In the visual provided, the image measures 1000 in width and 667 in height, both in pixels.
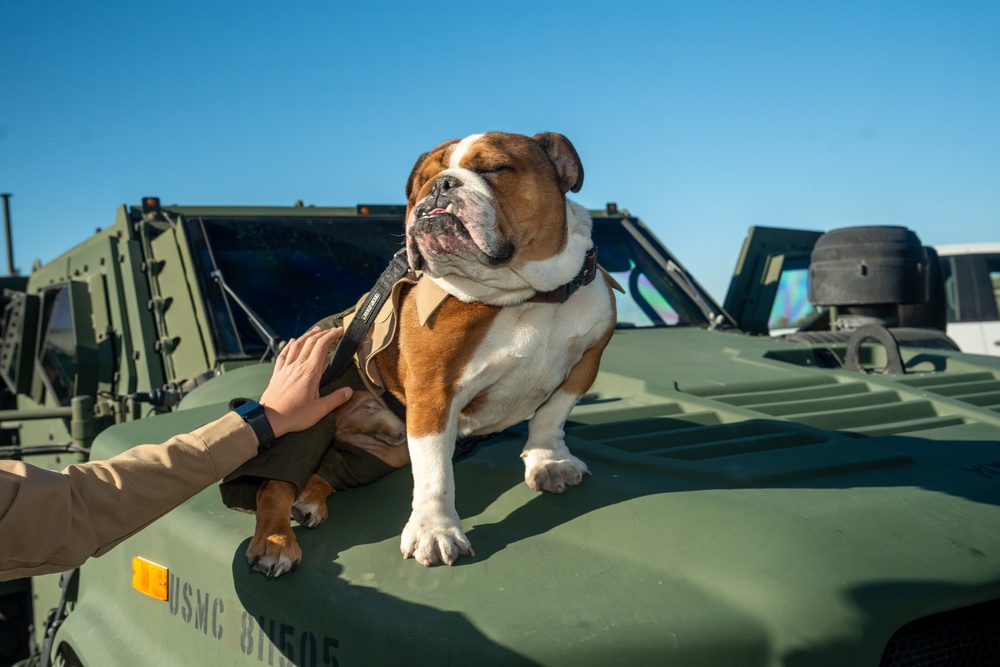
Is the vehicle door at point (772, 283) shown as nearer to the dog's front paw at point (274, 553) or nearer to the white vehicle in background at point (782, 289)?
the white vehicle in background at point (782, 289)

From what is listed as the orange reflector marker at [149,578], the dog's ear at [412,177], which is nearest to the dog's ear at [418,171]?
the dog's ear at [412,177]

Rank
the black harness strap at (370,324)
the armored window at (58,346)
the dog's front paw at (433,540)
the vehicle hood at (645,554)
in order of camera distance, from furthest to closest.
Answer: the armored window at (58,346), the black harness strap at (370,324), the dog's front paw at (433,540), the vehicle hood at (645,554)

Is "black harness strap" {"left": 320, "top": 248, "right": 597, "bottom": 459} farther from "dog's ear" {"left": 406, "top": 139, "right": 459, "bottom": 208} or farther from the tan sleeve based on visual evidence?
the tan sleeve

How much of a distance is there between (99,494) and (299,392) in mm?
465

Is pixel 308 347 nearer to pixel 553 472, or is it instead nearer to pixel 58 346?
pixel 553 472

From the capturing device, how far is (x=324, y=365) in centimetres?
226

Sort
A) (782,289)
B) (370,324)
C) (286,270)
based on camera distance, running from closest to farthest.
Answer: (370,324), (286,270), (782,289)

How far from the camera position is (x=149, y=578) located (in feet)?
7.65

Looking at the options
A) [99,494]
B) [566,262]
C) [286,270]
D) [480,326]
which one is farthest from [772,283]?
[99,494]

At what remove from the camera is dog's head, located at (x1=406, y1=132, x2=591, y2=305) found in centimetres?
188

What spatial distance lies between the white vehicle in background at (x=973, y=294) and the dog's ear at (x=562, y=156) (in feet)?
27.6

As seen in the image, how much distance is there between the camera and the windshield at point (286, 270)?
3.67 m

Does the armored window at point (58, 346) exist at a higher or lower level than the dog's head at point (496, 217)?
lower

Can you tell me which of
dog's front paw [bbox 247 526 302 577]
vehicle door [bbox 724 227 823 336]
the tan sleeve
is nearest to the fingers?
the tan sleeve
